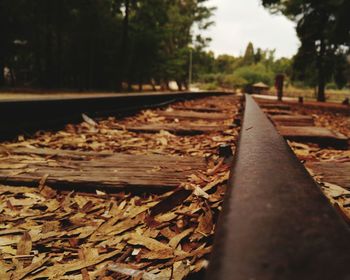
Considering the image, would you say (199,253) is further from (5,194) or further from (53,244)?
(5,194)

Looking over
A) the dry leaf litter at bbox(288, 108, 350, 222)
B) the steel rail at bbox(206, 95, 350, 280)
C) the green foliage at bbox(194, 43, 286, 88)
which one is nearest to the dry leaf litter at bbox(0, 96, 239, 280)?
the steel rail at bbox(206, 95, 350, 280)

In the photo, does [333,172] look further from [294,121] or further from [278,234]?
[294,121]

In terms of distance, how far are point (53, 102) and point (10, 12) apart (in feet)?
84.2

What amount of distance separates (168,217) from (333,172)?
2.46ft

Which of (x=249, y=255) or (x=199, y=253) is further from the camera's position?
(x=199, y=253)

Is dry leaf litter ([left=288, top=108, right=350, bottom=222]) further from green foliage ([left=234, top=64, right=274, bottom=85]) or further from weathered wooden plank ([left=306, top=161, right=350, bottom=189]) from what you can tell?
green foliage ([left=234, top=64, right=274, bottom=85])

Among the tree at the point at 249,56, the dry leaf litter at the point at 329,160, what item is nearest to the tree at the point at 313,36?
the dry leaf litter at the point at 329,160

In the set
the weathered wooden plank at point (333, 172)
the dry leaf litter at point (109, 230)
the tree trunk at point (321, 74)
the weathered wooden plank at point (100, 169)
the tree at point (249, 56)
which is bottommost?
the dry leaf litter at point (109, 230)

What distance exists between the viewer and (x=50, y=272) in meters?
0.80

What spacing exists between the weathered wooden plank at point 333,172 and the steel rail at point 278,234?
638 millimetres

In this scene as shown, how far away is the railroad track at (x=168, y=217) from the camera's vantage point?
43cm

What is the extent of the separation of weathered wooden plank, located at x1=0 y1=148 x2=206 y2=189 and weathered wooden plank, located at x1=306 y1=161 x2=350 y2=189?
50 centimetres

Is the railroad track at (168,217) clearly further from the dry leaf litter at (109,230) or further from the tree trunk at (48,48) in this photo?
the tree trunk at (48,48)

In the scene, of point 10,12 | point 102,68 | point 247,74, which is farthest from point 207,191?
point 247,74
